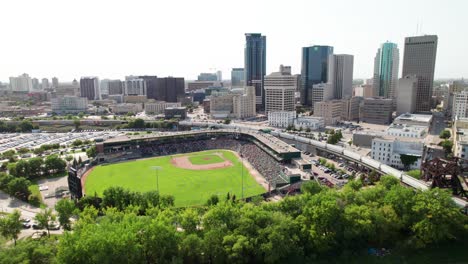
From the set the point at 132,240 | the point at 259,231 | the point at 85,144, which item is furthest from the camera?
the point at 85,144

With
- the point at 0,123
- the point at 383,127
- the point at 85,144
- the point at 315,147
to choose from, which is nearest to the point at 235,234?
the point at 315,147

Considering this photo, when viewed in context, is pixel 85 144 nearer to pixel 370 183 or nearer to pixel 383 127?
pixel 370 183

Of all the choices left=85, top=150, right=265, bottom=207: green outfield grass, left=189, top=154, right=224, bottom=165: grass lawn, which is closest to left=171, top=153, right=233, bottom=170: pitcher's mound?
left=189, top=154, right=224, bottom=165: grass lawn

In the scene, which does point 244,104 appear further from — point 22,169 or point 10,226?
point 10,226

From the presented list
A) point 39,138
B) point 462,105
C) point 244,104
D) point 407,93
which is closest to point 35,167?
point 39,138

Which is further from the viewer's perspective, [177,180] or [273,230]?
[177,180]

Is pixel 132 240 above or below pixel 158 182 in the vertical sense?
above
